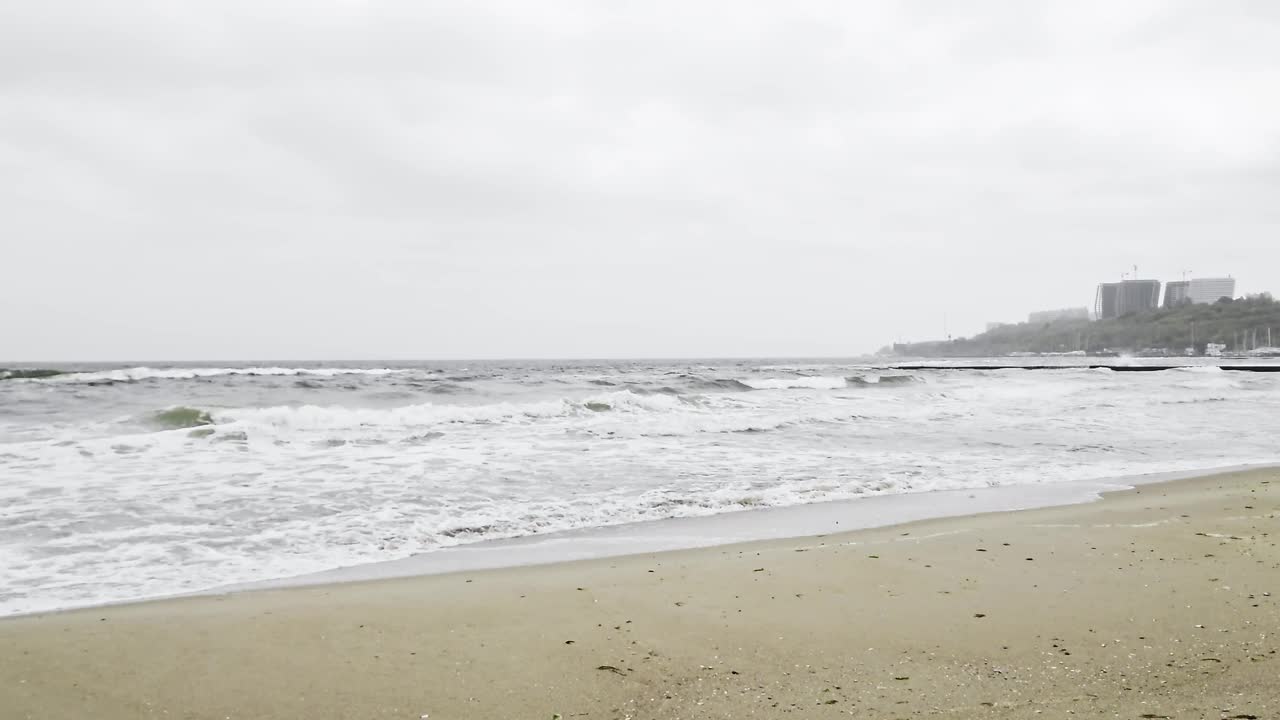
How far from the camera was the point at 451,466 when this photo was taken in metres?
9.47

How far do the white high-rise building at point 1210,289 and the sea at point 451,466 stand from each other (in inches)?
6726

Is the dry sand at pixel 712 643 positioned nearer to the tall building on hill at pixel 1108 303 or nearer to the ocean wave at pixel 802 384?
the ocean wave at pixel 802 384

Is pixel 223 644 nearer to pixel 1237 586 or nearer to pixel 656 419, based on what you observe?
pixel 1237 586

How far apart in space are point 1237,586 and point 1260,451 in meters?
10.1

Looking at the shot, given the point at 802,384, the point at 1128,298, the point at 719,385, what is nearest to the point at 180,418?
the point at 719,385

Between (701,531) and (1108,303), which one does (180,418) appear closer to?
(701,531)

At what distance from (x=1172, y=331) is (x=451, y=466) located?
429 ft

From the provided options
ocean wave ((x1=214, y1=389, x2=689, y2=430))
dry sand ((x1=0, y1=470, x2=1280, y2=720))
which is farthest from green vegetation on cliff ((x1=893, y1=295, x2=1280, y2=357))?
dry sand ((x1=0, y1=470, x2=1280, y2=720))

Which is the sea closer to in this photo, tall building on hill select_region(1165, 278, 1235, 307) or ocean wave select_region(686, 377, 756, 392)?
ocean wave select_region(686, 377, 756, 392)

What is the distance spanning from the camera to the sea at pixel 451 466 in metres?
5.62

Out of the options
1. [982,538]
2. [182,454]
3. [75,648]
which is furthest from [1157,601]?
[182,454]

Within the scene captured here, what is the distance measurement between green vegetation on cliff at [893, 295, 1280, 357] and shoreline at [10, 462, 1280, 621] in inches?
4801

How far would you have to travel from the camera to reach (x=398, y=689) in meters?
3.06

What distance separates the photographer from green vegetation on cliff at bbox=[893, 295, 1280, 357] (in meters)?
111
